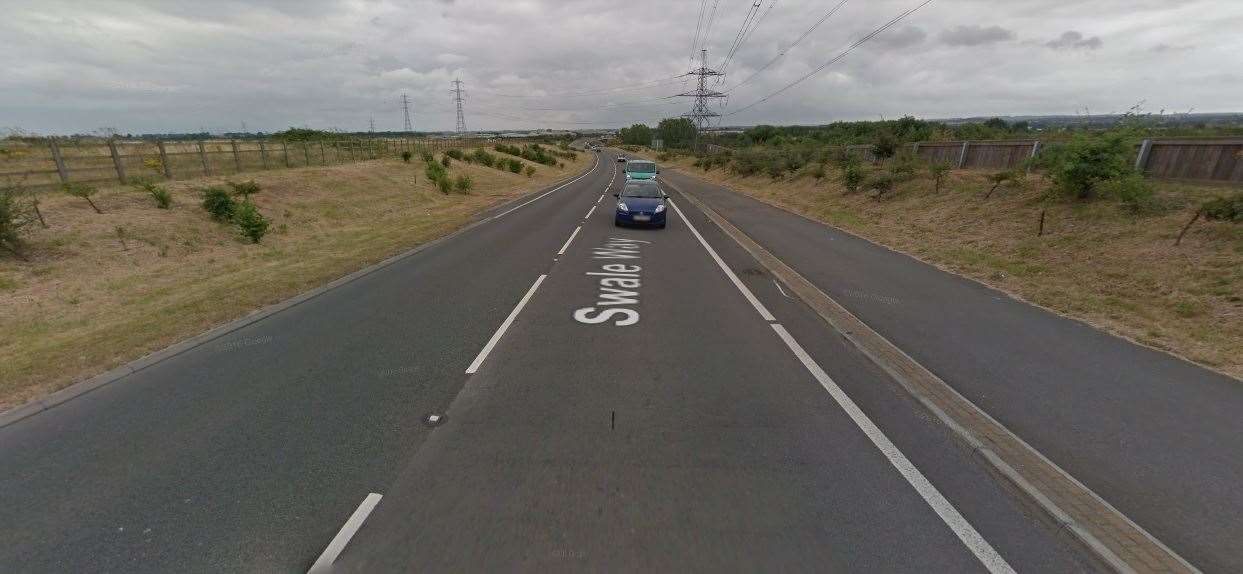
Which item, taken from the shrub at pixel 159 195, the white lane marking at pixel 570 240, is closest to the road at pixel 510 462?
the white lane marking at pixel 570 240

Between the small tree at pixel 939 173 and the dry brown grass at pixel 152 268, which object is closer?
the dry brown grass at pixel 152 268

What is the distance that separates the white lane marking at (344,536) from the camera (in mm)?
2692

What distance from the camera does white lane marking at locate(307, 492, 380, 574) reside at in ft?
8.83

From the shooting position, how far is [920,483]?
3414 millimetres

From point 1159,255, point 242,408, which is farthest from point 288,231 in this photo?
point 1159,255

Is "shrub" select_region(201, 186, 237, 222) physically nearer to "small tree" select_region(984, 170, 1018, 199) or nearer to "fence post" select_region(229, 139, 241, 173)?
"fence post" select_region(229, 139, 241, 173)

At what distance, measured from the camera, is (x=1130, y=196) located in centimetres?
1065

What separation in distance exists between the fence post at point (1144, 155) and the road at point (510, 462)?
1347 centimetres

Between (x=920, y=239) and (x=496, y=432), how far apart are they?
13.8 m

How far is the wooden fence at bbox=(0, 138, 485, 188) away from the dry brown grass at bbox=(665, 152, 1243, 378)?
24.3 metres

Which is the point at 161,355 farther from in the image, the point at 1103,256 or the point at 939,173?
the point at 939,173

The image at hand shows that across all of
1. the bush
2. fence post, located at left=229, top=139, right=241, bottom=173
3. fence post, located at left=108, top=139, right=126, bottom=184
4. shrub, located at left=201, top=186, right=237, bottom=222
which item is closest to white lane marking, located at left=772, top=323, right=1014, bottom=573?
the bush

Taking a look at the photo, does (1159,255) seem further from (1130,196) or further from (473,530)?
(473,530)

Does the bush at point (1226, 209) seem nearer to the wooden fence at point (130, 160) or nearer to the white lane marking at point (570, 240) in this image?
the white lane marking at point (570, 240)
